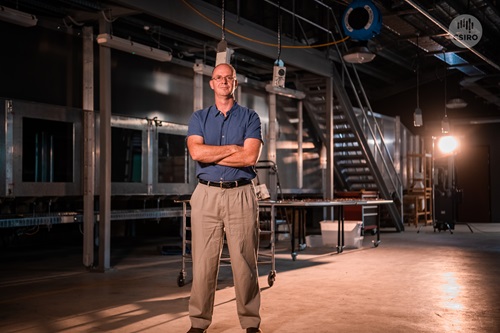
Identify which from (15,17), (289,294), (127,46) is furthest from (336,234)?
(15,17)

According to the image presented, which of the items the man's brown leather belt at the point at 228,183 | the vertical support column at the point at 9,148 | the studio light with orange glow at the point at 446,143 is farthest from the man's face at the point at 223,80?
the studio light with orange glow at the point at 446,143

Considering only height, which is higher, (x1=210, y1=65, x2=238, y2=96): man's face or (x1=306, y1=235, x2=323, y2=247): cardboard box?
(x1=210, y1=65, x2=238, y2=96): man's face

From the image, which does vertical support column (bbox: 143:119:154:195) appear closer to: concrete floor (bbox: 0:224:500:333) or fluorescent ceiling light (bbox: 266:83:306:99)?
concrete floor (bbox: 0:224:500:333)

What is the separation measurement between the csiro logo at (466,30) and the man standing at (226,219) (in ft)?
24.6

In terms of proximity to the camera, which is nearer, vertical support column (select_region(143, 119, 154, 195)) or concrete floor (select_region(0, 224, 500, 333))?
concrete floor (select_region(0, 224, 500, 333))

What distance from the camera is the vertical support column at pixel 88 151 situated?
7789 millimetres

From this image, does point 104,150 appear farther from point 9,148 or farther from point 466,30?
point 466,30

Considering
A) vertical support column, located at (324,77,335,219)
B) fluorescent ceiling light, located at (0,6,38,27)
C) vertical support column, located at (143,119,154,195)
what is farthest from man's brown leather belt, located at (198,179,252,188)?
vertical support column, located at (324,77,335,219)

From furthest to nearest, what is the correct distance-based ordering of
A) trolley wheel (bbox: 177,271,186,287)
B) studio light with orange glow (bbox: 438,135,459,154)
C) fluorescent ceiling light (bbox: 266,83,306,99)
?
1. studio light with orange glow (bbox: 438,135,459,154)
2. fluorescent ceiling light (bbox: 266,83,306,99)
3. trolley wheel (bbox: 177,271,186,287)

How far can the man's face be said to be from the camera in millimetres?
4020

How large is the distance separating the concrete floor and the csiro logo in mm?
3768

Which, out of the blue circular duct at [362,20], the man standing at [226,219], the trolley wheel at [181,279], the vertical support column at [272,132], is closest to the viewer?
the man standing at [226,219]

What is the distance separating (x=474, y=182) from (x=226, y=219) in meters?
16.7

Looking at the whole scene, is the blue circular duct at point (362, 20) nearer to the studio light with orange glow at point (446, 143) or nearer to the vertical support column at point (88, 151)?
the vertical support column at point (88, 151)
